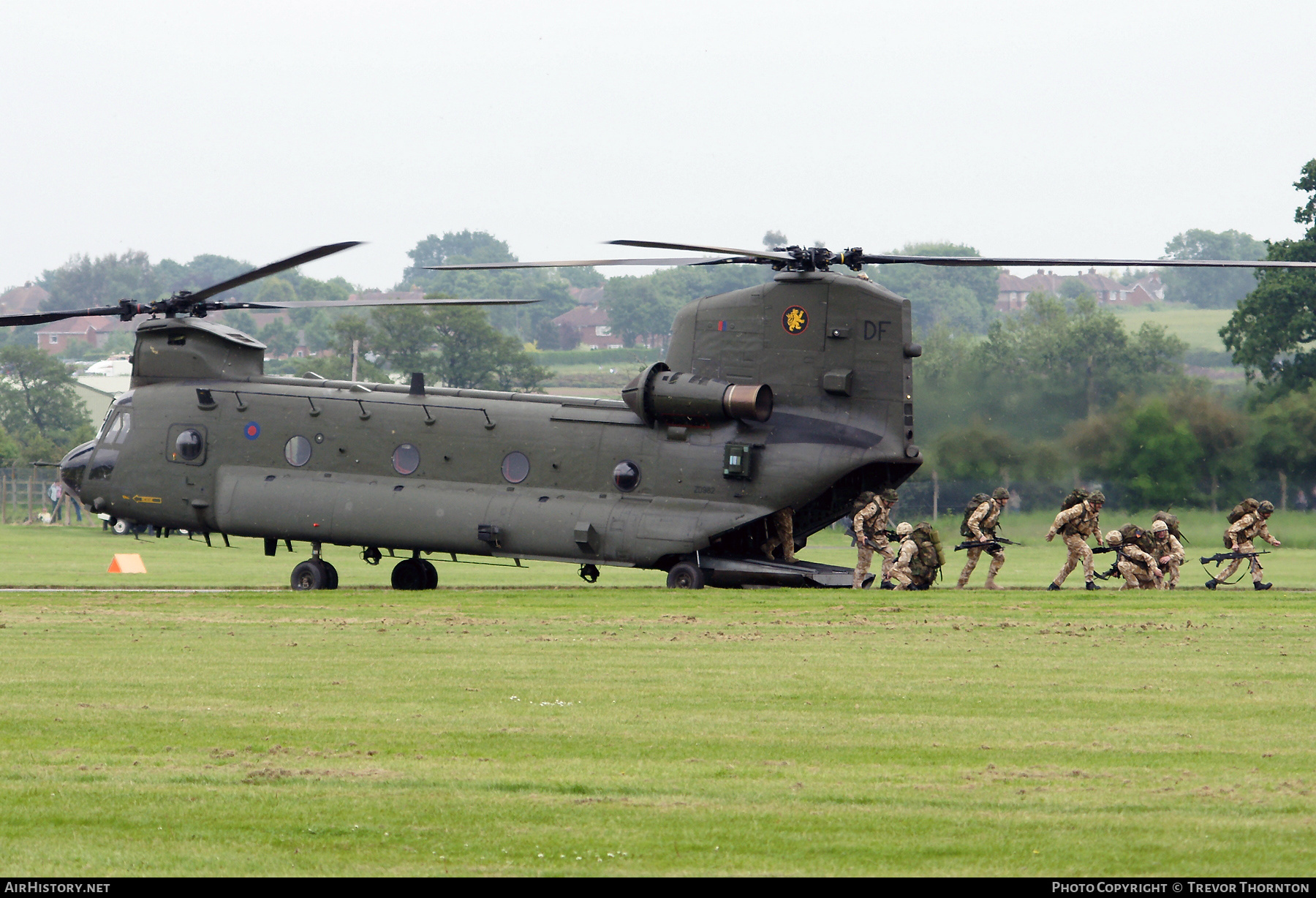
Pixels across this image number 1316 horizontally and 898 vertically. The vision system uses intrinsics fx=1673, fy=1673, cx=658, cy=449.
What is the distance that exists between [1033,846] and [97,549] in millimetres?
42642

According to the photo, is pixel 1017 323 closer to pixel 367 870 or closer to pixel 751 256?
pixel 751 256

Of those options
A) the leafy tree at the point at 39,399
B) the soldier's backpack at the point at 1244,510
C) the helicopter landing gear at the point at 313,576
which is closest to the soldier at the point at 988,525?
the soldier's backpack at the point at 1244,510

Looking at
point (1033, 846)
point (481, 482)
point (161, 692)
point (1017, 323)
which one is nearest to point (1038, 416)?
point (481, 482)

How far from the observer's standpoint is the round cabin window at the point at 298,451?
95.3 feet

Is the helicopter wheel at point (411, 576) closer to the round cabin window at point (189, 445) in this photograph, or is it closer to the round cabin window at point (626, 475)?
the round cabin window at point (189, 445)

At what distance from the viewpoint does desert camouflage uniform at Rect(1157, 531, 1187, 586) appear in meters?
26.9

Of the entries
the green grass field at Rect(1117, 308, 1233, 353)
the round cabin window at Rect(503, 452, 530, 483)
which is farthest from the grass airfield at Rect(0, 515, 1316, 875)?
the green grass field at Rect(1117, 308, 1233, 353)

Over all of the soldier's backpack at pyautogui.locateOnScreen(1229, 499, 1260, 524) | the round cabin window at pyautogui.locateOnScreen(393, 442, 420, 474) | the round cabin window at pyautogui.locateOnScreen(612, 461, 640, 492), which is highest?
the round cabin window at pyautogui.locateOnScreen(393, 442, 420, 474)

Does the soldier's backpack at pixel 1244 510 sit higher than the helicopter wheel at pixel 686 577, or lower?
higher

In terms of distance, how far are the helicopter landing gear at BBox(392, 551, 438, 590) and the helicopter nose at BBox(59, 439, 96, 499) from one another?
20.1 feet

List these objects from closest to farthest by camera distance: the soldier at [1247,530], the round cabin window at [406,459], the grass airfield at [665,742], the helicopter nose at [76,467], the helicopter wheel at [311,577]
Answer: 1. the grass airfield at [665,742]
2. the soldier at [1247,530]
3. the round cabin window at [406,459]
4. the helicopter wheel at [311,577]
5. the helicopter nose at [76,467]

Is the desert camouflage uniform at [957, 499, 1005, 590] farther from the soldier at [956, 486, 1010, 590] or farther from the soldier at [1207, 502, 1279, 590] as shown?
the soldier at [1207, 502, 1279, 590]

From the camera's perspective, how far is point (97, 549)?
47.5m

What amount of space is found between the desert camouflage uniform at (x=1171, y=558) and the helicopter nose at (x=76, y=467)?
61.8ft
